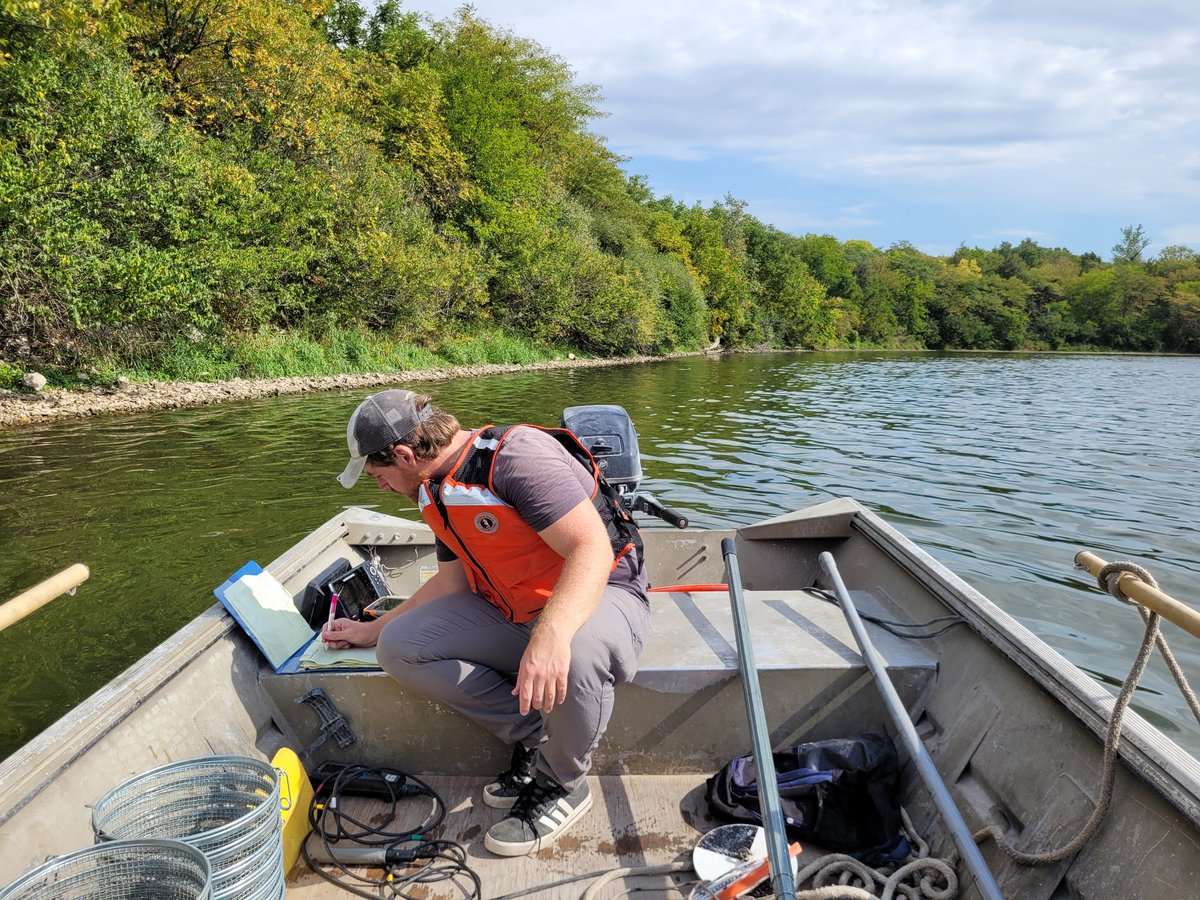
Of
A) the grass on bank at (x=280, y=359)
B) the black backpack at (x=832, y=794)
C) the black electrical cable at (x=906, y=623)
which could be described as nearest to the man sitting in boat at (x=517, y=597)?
the black backpack at (x=832, y=794)

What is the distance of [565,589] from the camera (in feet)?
7.53

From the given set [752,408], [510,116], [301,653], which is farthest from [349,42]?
[301,653]

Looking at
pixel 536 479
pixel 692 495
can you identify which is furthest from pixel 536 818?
pixel 692 495

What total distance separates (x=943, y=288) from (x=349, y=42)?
68.6m

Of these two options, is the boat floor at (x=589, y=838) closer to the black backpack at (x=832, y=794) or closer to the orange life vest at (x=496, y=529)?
the black backpack at (x=832, y=794)

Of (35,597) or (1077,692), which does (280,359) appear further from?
(1077,692)

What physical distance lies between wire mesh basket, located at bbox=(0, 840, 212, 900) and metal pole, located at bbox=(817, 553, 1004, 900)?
74.5 inches

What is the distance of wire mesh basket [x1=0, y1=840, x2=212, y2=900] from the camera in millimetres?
1721

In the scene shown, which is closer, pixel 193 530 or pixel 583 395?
pixel 193 530

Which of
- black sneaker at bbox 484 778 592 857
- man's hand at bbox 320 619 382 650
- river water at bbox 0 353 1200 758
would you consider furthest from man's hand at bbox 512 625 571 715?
river water at bbox 0 353 1200 758

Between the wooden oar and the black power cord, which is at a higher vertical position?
the wooden oar

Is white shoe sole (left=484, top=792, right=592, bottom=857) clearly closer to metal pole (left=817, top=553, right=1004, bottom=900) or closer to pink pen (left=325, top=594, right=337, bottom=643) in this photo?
metal pole (left=817, top=553, right=1004, bottom=900)

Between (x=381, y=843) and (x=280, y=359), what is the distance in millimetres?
18974

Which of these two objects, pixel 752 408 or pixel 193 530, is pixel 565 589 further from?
pixel 752 408
